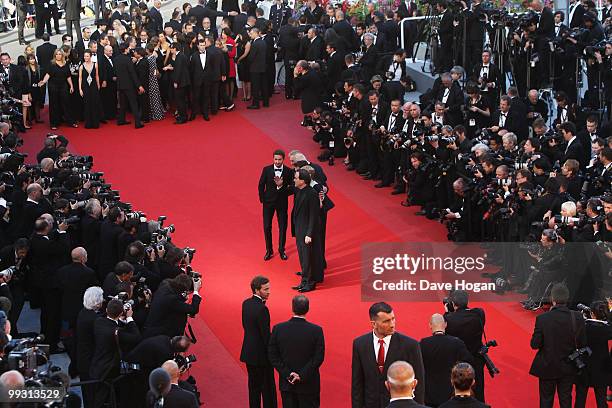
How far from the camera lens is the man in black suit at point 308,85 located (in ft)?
64.2

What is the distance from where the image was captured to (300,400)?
10.2 metres

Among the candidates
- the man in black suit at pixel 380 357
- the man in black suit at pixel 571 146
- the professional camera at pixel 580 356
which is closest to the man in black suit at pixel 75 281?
the man in black suit at pixel 380 357

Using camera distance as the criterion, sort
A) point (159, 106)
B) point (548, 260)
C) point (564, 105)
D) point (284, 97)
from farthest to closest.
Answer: point (284, 97) → point (159, 106) → point (564, 105) → point (548, 260)

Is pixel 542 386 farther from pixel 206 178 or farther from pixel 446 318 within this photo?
pixel 206 178

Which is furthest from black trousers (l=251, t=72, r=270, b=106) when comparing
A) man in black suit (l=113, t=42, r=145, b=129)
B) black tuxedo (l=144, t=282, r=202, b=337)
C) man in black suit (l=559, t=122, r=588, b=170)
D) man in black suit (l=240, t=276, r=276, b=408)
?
man in black suit (l=240, t=276, r=276, b=408)

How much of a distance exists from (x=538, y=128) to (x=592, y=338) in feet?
16.3

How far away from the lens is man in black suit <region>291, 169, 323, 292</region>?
13.6m

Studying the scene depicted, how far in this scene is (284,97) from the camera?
74.1 feet

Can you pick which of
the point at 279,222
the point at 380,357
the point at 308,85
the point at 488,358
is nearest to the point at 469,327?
the point at 488,358

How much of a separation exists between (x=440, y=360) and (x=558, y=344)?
118 centimetres

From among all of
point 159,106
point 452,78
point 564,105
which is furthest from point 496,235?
point 159,106

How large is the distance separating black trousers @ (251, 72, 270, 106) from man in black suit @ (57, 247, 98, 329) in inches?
415

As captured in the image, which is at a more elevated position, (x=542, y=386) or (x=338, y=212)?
Answer: (x=542, y=386)

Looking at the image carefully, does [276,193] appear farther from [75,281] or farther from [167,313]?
[167,313]
